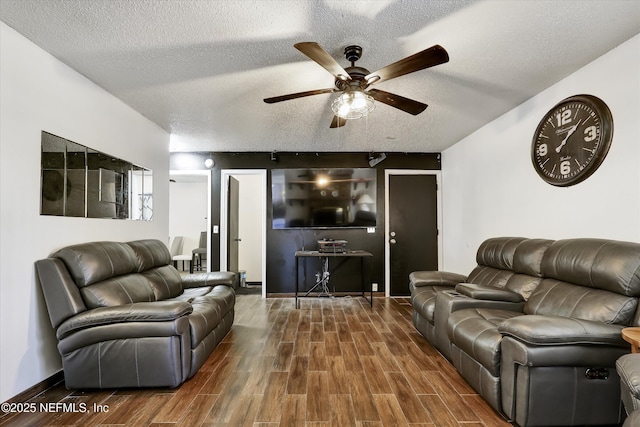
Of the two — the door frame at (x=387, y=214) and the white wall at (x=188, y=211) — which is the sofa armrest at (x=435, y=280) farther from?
the white wall at (x=188, y=211)

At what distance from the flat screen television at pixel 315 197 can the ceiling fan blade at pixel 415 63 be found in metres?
3.00

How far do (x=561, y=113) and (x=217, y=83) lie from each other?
3123 mm

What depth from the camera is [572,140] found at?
8.46 ft

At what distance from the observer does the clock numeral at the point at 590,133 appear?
2.39 meters

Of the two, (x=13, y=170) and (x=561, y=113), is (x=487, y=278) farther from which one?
(x=13, y=170)

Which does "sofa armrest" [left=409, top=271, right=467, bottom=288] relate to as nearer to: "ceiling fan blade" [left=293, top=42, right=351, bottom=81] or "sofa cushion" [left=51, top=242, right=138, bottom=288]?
"ceiling fan blade" [left=293, top=42, right=351, bottom=81]

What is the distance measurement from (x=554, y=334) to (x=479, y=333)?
1.58 feet

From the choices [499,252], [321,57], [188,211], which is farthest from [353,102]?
[188,211]

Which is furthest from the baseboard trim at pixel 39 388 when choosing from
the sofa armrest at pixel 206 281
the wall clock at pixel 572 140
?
the wall clock at pixel 572 140

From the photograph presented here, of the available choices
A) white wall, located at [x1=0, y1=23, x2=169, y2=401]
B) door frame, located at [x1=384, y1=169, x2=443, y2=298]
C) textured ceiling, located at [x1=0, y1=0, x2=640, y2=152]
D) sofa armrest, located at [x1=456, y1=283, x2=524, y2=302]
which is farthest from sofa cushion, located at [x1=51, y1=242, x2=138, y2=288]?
door frame, located at [x1=384, y1=169, x2=443, y2=298]

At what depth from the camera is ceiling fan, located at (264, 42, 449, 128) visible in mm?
1773

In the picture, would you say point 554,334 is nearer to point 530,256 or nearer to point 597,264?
point 597,264

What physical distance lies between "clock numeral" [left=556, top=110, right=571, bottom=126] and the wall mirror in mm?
4239

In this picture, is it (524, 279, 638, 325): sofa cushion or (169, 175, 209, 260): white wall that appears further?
(169, 175, 209, 260): white wall
